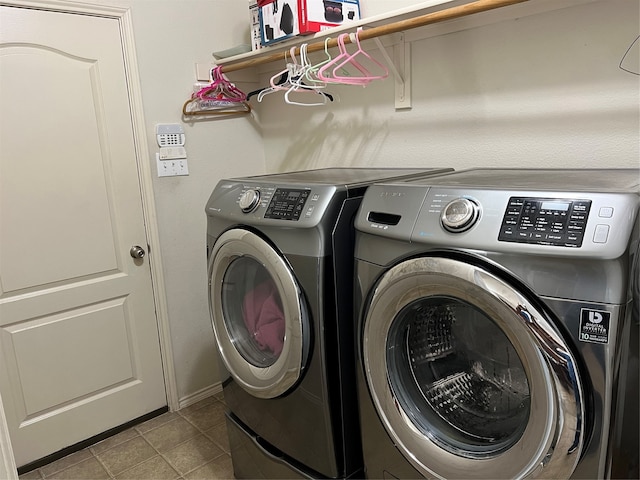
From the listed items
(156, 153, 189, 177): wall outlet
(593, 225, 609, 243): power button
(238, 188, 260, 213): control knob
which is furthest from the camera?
Answer: (156, 153, 189, 177): wall outlet

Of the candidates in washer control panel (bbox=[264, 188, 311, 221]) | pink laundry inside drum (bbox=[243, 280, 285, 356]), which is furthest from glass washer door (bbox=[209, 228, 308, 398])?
washer control panel (bbox=[264, 188, 311, 221])

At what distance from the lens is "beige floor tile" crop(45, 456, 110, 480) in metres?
2.09

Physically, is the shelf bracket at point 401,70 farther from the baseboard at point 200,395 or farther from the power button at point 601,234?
the baseboard at point 200,395

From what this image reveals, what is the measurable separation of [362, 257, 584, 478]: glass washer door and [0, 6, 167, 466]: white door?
151 centimetres

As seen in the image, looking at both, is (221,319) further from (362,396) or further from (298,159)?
(298,159)

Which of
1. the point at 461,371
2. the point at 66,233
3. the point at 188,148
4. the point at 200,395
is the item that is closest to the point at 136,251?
the point at 66,233

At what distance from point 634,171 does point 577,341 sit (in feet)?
2.10

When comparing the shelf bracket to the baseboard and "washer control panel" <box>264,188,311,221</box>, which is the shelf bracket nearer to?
"washer control panel" <box>264,188,311,221</box>

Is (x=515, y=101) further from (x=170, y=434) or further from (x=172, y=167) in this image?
(x=170, y=434)

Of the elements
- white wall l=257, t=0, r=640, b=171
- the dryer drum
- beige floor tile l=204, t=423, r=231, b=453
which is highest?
white wall l=257, t=0, r=640, b=171

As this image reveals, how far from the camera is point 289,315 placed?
4.69 feet

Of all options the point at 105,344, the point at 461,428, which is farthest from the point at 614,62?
the point at 105,344

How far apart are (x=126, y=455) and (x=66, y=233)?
106 cm

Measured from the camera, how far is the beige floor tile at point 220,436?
88.9 inches
